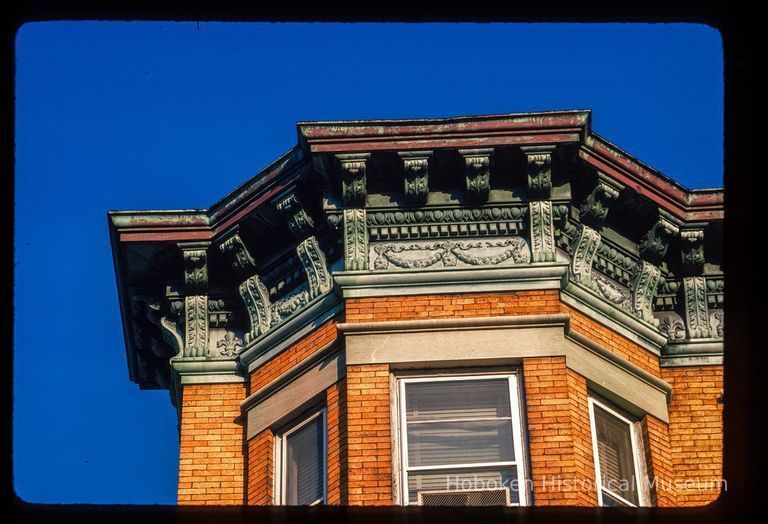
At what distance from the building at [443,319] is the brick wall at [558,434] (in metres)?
0.02

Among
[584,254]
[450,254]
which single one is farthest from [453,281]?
[584,254]

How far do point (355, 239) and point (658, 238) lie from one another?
316 centimetres

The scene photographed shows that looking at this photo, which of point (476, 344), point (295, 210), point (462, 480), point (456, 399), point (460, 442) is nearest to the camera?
point (462, 480)

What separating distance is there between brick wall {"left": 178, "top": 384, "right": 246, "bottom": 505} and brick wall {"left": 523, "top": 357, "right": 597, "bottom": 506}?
2.91m

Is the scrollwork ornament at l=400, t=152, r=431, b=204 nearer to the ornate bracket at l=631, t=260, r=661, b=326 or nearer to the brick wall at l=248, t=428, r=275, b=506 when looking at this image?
the ornate bracket at l=631, t=260, r=661, b=326

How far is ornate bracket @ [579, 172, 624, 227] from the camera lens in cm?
1659

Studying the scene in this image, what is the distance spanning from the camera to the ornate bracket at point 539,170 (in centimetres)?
1619

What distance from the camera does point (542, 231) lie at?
640 inches

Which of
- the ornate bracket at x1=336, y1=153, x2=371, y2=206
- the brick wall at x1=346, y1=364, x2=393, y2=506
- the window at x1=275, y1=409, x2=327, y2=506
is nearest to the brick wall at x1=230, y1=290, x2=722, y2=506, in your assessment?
the brick wall at x1=346, y1=364, x2=393, y2=506

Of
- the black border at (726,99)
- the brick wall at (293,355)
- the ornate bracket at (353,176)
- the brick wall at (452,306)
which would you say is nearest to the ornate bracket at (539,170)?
the brick wall at (452,306)

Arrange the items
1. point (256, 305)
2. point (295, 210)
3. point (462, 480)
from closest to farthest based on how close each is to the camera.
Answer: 1. point (462, 480)
2. point (295, 210)
3. point (256, 305)

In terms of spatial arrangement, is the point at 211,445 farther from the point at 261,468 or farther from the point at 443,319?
the point at 443,319

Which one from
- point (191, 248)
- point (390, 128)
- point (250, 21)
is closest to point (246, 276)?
point (191, 248)

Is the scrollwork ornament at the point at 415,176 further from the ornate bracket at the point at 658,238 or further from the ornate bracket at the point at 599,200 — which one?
the ornate bracket at the point at 658,238
